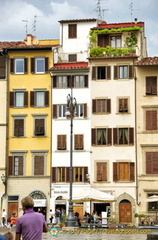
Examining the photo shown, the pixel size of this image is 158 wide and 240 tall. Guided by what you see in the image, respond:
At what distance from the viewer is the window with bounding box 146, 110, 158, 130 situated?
56.6 m

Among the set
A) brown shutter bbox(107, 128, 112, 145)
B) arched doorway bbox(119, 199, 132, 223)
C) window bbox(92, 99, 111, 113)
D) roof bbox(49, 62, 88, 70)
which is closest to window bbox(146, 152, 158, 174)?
arched doorway bbox(119, 199, 132, 223)

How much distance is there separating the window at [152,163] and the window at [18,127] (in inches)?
480

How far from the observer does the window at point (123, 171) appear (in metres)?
56.2

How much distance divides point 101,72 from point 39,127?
25.5ft

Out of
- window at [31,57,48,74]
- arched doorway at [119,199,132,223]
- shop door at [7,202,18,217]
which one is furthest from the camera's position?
window at [31,57,48,74]

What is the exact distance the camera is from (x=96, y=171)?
187ft

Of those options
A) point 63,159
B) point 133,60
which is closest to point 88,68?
point 133,60

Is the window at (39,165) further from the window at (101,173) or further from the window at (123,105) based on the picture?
the window at (123,105)

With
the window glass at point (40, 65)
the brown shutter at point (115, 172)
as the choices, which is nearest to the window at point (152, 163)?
the brown shutter at point (115, 172)

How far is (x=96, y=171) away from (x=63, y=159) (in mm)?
3348

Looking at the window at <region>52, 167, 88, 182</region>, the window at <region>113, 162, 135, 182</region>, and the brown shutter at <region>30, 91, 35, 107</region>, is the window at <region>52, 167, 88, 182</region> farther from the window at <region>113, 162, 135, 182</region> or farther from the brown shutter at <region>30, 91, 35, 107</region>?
the brown shutter at <region>30, 91, 35, 107</region>

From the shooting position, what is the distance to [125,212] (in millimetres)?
55844

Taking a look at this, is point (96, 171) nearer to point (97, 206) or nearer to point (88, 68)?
point (97, 206)

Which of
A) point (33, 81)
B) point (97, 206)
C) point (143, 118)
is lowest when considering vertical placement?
point (97, 206)
